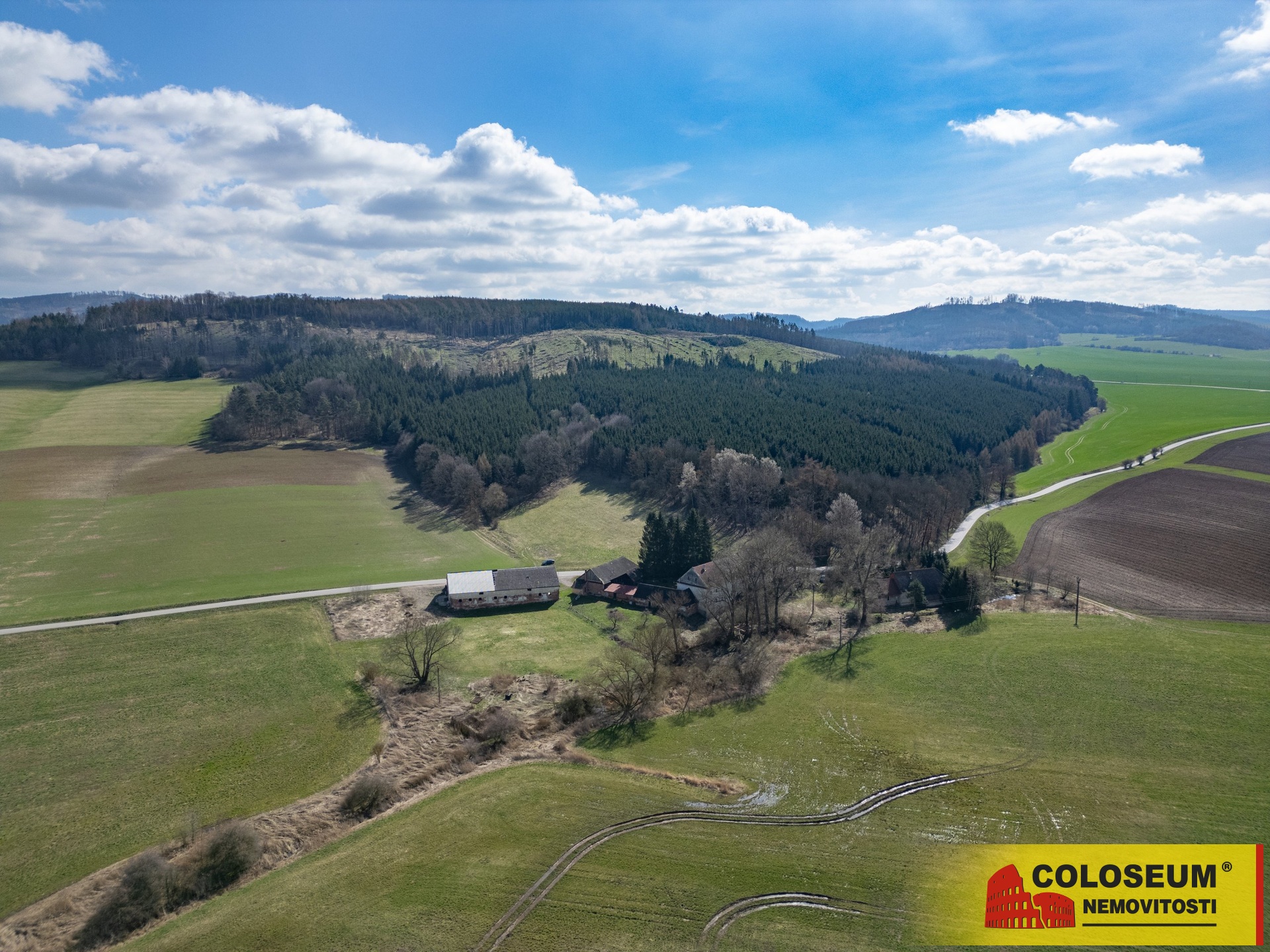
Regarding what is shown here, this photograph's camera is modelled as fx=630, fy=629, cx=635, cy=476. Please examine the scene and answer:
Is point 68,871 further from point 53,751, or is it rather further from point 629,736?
point 629,736

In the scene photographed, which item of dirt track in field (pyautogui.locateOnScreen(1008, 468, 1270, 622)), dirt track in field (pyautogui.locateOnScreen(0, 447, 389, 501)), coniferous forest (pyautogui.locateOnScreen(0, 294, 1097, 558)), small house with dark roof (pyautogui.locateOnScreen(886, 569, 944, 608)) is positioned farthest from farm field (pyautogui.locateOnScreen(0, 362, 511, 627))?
dirt track in field (pyautogui.locateOnScreen(1008, 468, 1270, 622))

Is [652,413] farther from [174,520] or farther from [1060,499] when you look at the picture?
[174,520]

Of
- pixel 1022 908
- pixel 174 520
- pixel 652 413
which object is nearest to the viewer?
pixel 1022 908

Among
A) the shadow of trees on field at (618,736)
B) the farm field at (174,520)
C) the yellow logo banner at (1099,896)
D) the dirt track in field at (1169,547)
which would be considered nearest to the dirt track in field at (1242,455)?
the dirt track in field at (1169,547)

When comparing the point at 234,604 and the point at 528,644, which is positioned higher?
the point at 234,604

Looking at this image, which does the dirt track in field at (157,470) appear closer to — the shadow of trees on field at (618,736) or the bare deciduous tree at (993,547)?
the shadow of trees on field at (618,736)

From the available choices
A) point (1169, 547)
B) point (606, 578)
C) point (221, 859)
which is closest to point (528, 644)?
point (606, 578)
